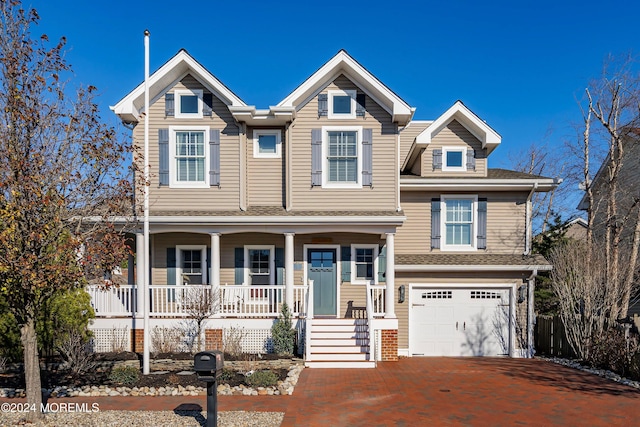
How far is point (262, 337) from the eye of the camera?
11727 mm

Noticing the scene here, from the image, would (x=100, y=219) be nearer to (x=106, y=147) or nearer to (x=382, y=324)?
(x=106, y=147)

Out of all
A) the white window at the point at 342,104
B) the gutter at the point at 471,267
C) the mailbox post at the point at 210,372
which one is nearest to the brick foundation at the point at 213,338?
the mailbox post at the point at 210,372

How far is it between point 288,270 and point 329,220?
6.05 ft

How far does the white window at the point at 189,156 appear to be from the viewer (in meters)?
12.8

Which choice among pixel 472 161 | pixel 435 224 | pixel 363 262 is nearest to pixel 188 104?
pixel 363 262

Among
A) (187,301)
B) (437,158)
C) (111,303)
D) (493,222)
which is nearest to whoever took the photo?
(187,301)

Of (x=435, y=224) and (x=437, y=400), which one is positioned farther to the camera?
(x=435, y=224)

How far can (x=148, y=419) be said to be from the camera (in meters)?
6.96

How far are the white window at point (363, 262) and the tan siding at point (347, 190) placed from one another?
57.8 inches

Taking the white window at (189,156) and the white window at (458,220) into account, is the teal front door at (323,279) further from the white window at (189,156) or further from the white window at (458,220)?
the white window at (189,156)

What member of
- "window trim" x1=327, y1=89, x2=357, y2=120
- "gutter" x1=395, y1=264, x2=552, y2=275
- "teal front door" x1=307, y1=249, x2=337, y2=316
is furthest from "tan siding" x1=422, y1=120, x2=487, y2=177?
"teal front door" x1=307, y1=249, x2=337, y2=316

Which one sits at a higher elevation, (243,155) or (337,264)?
(243,155)

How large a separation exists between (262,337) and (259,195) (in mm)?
4168

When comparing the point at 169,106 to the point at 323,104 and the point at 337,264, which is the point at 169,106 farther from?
the point at 337,264
